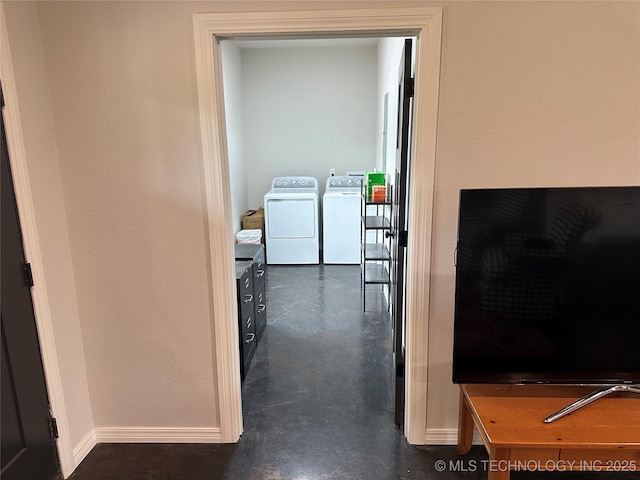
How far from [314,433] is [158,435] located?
819 millimetres

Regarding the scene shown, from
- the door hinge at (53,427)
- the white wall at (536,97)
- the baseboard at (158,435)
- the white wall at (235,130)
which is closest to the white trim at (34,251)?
the door hinge at (53,427)

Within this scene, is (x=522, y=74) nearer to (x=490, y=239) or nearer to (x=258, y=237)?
(x=490, y=239)

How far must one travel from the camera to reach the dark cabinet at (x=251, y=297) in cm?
270

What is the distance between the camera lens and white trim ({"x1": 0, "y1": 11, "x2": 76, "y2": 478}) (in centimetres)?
159

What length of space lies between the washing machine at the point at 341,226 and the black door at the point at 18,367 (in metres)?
3.87

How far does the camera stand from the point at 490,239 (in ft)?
4.91

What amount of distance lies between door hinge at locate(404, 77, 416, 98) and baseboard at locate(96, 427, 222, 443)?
193 cm

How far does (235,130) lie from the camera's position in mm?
5344

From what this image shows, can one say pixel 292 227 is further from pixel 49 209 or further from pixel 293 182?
pixel 49 209

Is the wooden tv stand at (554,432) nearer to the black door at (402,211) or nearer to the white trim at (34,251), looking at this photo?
the black door at (402,211)

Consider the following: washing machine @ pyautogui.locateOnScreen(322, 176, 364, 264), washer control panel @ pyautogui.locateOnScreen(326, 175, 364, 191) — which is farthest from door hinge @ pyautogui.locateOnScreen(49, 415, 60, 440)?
washer control panel @ pyautogui.locateOnScreen(326, 175, 364, 191)

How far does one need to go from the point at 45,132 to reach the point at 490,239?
191 cm

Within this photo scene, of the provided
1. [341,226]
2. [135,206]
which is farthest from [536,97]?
[341,226]

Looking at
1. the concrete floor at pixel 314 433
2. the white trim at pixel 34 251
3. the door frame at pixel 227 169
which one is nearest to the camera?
the white trim at pixel 34 251
